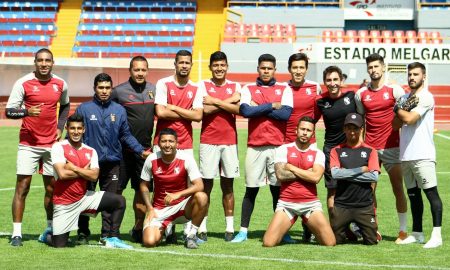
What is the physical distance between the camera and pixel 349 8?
43.4 meters

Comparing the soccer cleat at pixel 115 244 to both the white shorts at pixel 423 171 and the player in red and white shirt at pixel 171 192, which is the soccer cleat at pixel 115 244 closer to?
the player in red and white shirt at pixel 171 192

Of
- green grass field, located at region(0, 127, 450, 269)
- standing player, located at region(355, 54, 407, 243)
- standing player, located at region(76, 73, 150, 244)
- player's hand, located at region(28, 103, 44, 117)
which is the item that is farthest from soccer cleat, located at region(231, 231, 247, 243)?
player's hand, located at region(28, 103, 44, 117)

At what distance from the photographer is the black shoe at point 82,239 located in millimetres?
9491

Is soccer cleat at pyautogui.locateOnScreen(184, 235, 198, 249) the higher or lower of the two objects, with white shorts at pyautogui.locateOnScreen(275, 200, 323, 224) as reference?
lower

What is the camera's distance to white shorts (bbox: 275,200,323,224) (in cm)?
945

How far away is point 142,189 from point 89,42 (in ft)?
101

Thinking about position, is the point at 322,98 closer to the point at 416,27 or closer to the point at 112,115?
the point at 112,115

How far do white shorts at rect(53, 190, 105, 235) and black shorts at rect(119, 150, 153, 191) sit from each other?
0.52 m

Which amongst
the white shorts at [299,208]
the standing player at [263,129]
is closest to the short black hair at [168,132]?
the standing player at [263,129]

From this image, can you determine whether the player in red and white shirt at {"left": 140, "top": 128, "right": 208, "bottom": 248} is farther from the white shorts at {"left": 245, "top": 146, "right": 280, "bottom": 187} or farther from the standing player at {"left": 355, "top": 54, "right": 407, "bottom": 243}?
the standing player at {"left": 355, "top": 54, "right": 407, "bottom": 243}

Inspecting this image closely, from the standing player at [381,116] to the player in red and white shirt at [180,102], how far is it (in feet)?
6.33

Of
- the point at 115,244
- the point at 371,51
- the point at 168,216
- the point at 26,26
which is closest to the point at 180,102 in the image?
the point at 168,216

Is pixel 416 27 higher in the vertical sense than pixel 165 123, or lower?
higher

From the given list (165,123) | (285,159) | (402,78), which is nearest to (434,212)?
(285,159)
